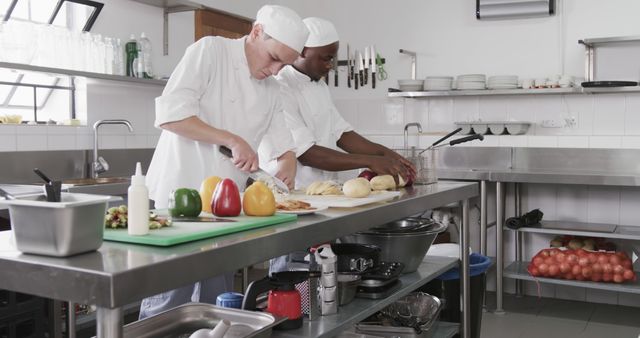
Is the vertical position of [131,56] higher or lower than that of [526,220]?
higher

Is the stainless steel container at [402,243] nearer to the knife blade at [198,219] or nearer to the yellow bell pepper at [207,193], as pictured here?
the yellow bell pepper at [207,193]

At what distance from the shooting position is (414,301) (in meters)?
2.89

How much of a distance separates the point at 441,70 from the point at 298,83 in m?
2.85

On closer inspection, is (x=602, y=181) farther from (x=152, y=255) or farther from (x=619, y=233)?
(x=152, y=255)

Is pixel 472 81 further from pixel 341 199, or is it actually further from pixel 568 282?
pixel 341 199

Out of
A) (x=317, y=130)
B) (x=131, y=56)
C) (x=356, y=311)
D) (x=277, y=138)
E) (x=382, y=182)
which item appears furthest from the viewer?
(x=131, y=56)

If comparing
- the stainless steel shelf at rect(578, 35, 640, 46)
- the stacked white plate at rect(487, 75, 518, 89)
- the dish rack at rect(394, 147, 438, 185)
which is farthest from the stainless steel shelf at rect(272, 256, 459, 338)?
the stainless steel shelf at rect(578, 35, 640, 46)

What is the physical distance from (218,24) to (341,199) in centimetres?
395

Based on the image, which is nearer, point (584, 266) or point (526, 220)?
point (584, 266)

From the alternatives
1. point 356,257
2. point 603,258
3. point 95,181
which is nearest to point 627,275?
point 603,258

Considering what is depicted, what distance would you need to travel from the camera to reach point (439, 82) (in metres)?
5.67

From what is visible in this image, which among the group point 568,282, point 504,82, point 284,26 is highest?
point 504,82

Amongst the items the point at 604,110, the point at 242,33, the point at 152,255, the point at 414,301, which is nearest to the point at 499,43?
the point at 604,110

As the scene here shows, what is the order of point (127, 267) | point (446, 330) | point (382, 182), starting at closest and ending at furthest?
point (127, 267)
point (382, 182)
point (446, 330)
